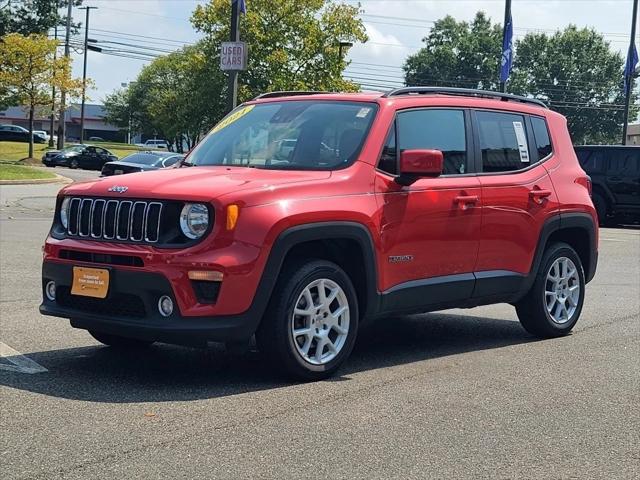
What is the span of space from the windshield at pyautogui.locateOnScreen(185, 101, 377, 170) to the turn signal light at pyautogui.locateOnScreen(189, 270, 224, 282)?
3.94 feet

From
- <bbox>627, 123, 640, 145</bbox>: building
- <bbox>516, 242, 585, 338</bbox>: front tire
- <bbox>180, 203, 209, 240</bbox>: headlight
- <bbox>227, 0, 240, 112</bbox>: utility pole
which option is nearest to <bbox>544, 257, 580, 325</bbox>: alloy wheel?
<bbox>516, 242, 585, 338</bbox>: front tire

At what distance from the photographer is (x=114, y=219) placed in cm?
571

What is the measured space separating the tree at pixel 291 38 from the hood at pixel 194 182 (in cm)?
4843

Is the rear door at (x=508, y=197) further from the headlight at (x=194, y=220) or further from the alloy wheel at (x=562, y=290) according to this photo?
the headlight at (x=194, y=220)

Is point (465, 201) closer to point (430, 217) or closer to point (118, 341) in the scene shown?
point (430, 217)

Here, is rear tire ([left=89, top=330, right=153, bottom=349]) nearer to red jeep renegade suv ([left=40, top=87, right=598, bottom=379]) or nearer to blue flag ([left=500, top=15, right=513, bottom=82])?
red jeep renegade suv ([left=40, top=87, right=598, bottom=379])

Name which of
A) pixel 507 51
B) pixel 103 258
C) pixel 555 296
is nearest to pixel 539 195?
pixel 555 296

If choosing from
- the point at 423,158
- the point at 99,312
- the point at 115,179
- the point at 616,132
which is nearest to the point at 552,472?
the point at 423,158

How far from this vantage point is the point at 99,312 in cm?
572

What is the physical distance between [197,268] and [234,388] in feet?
2.77

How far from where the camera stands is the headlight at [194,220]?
5.45 metres

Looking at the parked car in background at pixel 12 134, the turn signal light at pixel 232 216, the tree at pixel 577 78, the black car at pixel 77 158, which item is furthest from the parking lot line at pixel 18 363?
the tree at pixel 577 78

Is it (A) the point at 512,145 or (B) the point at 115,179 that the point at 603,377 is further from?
(B) the point at 115,179

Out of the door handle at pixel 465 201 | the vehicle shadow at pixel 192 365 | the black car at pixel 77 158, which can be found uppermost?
the door handle at pixel 465 201
